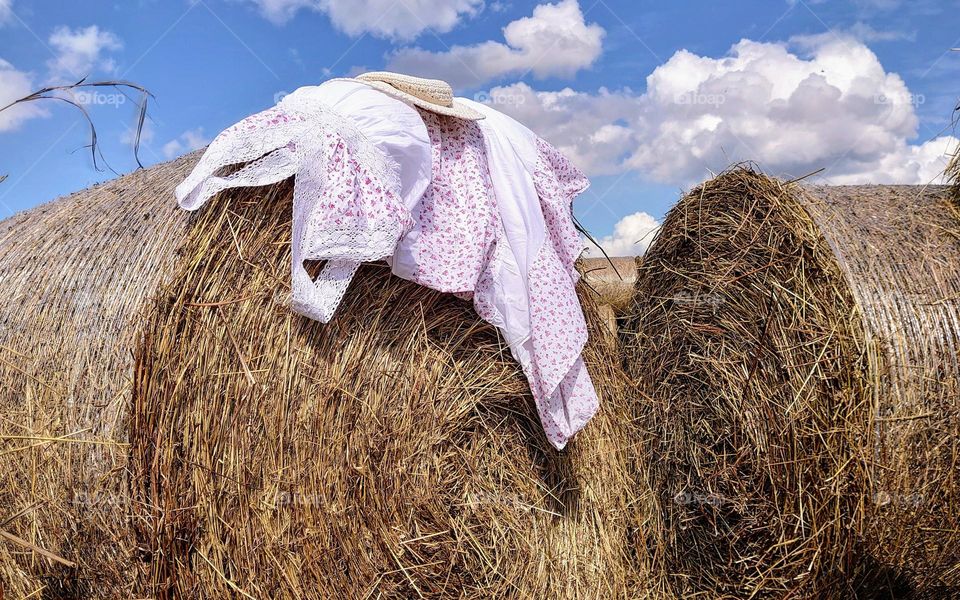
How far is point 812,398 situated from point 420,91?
4.95ft

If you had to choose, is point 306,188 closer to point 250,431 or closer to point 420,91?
point 420,91

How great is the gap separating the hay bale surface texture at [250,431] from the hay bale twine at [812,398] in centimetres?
67

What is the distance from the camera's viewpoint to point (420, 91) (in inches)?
93.0

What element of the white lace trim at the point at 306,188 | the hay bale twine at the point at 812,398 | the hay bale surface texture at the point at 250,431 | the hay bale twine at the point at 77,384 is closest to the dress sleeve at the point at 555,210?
the hay bale surface texture at the point at 250,431

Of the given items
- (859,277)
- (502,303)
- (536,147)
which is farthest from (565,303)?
(859,277)

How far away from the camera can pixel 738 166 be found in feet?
9.49

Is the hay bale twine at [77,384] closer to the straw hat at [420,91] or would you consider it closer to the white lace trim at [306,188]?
the white lace trim at [306,188]

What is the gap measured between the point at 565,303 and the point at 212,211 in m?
1.09

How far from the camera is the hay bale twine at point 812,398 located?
2297mm

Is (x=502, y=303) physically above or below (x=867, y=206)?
below

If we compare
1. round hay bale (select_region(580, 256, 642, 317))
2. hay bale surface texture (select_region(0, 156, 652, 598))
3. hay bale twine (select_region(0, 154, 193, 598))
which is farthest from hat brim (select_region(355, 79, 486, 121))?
round hay bale (select_region(580, 256, 642, 317))

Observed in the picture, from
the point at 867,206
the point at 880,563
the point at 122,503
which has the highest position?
the point at 867,206

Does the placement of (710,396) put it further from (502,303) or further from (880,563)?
(502,303)

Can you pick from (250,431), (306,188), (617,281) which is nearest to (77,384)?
(250,431)
